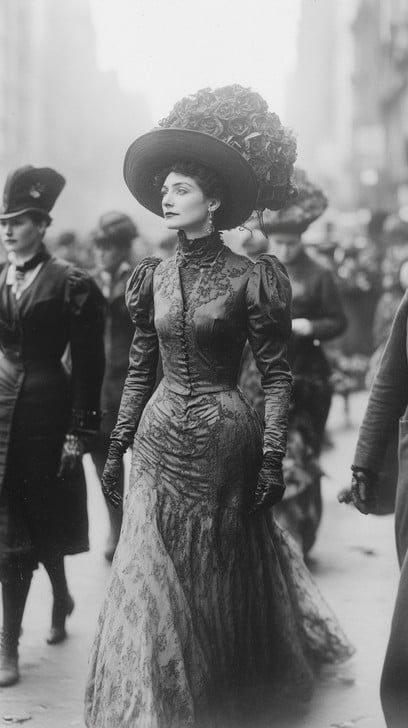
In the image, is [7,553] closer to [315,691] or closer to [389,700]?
[315,691]

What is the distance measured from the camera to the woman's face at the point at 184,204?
4.66 m

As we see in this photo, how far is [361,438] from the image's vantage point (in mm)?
4500

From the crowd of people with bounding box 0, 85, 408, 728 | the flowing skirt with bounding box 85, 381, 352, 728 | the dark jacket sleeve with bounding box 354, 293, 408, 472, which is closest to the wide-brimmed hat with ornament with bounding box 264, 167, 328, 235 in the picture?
the crowd of people with bounding box 0, 85, 408, 728

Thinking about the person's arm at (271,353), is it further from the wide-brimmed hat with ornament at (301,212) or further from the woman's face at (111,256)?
the woman's face at (111,256)

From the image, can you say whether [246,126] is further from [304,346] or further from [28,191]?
[304,346]

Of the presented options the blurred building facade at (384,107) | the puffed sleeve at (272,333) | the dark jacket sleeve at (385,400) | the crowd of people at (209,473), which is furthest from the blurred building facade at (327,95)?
the dark jacket sleeve at (385,400)

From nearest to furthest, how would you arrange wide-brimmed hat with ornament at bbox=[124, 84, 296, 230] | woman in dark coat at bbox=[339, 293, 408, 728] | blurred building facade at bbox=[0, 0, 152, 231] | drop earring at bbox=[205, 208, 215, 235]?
woman in dark coat at bbox=[339, 293, 408, 728], wide-brimmed hat with ornament at bbox=[124, 84, 296, 230], drop earring at bbox=[205, 208, 215, 235], blurred building facade at bbox=[0, 0, 152, 231]

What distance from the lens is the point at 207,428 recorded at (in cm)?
460

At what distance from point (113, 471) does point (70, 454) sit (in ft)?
3.43

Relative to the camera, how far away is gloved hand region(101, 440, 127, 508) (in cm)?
473

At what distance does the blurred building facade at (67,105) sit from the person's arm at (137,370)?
1600 inches

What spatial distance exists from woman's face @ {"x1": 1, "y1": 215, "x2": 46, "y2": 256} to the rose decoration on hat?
116 centimetres

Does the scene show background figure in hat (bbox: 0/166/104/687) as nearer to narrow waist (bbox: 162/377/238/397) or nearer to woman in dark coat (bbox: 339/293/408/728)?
narrow waist (bbox: 162/377/238/397)

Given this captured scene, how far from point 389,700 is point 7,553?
2111 mm
